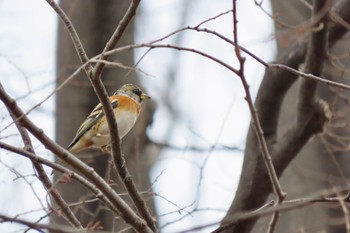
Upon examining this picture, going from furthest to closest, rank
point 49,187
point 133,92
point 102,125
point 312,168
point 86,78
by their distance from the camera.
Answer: point 312,168 < point 86,78 < point 133,92 < point 102,125 < point 49,187

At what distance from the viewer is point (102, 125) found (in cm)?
483

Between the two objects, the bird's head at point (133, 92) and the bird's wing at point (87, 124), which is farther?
the bird's head at point (133, 92)

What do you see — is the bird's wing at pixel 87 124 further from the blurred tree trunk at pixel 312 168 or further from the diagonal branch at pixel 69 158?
the blurred tree trunk at pixel 312 168

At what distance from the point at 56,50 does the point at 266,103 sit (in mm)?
1923

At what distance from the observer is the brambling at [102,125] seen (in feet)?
15.6

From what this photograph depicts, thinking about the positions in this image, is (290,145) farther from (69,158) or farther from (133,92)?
(69,158)

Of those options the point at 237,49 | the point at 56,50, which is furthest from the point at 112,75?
the point at 237,49

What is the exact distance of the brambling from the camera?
4770 mm

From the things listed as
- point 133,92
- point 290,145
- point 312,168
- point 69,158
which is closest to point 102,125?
point 133,92

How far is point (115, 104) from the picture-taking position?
5.14m

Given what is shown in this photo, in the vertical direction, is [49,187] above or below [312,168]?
below

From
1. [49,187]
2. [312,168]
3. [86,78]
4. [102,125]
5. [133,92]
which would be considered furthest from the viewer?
[312,168]

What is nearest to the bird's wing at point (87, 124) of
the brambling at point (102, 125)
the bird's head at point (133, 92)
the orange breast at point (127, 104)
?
the brambling at point (102, 125)

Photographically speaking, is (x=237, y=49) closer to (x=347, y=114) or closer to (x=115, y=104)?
(x=115, y=104)
